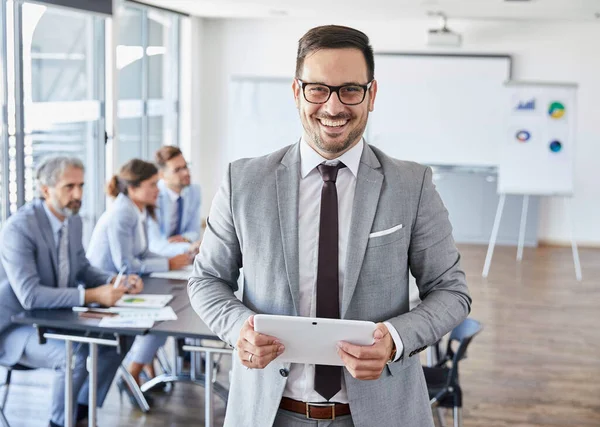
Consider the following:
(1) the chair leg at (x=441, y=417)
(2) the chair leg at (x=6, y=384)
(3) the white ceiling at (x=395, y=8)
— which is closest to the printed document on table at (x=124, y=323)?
(2) the chair leg at (x=6, y=384)

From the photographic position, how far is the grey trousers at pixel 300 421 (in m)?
2.00

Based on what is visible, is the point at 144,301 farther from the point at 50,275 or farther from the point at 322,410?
the point at 322,410

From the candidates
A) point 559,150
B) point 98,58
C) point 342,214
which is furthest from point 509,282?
point 342,214

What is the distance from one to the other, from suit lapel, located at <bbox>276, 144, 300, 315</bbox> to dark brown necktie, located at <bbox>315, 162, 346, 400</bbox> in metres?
0.06

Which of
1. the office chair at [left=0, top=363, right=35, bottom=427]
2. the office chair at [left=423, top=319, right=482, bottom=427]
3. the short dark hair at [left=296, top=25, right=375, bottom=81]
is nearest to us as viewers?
the short dark hair at [left=296, top=25, right=375, bottom=81]

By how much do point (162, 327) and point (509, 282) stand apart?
6.04 m

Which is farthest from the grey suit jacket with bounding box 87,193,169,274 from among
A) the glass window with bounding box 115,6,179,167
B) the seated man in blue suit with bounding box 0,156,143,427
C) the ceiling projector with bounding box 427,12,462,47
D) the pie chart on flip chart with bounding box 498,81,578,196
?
the ceiling projector with bounding box 427,12,462,47

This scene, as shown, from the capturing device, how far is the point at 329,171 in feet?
6.73

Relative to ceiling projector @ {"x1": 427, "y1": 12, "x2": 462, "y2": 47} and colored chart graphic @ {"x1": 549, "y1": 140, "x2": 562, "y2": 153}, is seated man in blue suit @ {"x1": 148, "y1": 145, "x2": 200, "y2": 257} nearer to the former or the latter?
colored chart graphic @ {"x1": 549, "y1": 140, "x2": 562, "y2": 153}

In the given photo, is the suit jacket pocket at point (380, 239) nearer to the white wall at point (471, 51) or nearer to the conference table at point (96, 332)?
the conference table at point (96, 332)

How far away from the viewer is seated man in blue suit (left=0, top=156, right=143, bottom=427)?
4.18 m

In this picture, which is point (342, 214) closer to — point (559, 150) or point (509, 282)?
point (509, 282)

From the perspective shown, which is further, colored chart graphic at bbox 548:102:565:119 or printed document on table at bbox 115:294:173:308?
colored chart graphic at bbox 548:102:565:119

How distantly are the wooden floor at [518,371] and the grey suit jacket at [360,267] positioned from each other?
296 cm
